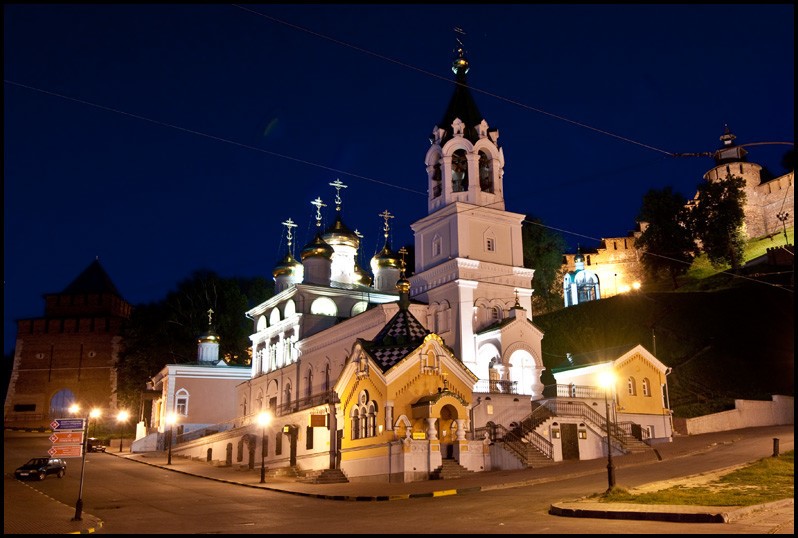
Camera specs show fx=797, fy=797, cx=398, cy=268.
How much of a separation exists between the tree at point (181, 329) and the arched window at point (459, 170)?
86.6ft

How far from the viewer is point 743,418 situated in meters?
36.2

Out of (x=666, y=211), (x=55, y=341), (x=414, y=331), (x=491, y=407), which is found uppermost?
(x=666, y=211)

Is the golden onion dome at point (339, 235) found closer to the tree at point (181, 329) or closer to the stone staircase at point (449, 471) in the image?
the tree at point (181, 329)

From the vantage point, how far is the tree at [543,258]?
64.4 meters

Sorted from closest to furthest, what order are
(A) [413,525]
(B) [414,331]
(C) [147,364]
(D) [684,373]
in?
(A) [413,525]
(B) [414,331]
(D) [684,373]
(C) [147,364]

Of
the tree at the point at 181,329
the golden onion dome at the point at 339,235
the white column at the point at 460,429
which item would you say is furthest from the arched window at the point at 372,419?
the tree at the point at 181,329

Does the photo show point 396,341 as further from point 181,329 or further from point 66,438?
point 181,329

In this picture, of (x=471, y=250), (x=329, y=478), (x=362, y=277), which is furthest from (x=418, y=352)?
(x=362, y=277)

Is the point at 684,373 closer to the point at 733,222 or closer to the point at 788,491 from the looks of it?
the point at 733,222

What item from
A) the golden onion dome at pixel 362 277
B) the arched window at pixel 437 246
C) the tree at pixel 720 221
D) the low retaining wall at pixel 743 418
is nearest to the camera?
the low retaining wall at pixel 743 418

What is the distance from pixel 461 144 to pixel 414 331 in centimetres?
1252

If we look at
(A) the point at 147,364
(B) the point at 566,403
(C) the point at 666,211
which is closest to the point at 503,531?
(B) the point at 566,403

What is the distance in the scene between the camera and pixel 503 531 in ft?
42.5

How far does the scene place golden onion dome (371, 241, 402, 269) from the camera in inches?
1829
